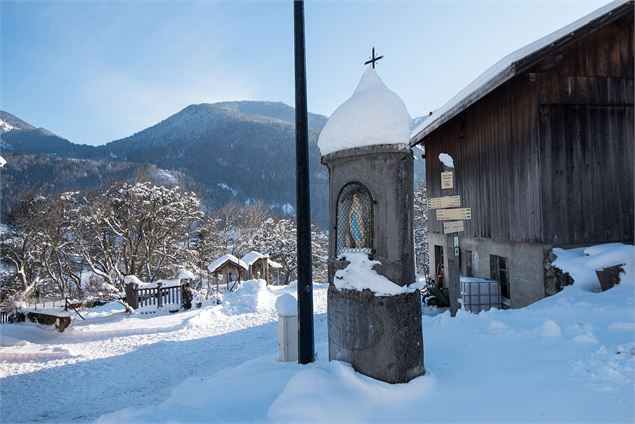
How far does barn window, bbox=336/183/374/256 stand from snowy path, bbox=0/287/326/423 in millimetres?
4778

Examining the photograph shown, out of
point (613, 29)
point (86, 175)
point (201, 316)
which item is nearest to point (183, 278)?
point (201, 316)

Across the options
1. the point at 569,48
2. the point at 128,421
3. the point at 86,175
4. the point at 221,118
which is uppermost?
the point at 221,118

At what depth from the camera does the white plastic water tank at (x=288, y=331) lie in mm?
6078

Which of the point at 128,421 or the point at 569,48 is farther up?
the point at 569,48

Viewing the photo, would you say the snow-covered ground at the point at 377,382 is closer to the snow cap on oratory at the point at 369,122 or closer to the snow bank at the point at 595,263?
the snow bank at the point at 595,263

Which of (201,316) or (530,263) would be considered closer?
(530,263)

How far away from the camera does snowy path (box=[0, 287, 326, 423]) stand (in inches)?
288

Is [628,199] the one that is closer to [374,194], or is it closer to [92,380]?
[374,194]

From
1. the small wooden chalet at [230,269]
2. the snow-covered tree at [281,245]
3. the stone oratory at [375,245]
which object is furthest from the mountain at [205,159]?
A: the stone oratory at [375,245]

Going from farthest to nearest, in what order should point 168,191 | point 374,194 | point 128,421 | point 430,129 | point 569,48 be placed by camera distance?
point 168,191
point 430,129
point 569,48
point 374,194
point 128,421

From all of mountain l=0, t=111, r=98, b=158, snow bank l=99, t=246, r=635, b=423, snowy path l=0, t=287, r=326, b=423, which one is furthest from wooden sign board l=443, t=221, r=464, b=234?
mountain l=0, t=111, r=98, b=158

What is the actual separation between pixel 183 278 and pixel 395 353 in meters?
15.6

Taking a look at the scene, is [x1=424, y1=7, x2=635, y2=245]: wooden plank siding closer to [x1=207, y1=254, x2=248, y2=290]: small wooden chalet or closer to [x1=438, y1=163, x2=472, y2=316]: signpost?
[x1=438, y1=163, x2=472, y2=316]: signpost

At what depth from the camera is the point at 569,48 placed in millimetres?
9773
